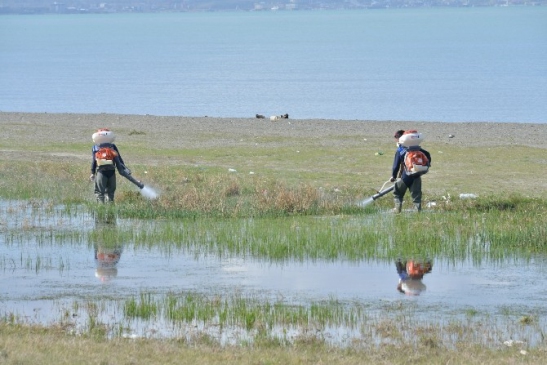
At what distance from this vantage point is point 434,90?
78688 mm

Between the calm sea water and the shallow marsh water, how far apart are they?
130 feet

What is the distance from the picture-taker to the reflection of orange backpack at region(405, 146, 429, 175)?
66.8 ft

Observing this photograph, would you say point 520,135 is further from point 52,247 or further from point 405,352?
point 405,352

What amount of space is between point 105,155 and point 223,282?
634 cm

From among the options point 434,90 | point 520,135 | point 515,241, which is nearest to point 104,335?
point 515,241

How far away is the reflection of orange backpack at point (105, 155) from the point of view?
69.6 feet

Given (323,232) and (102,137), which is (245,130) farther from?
(323,232)

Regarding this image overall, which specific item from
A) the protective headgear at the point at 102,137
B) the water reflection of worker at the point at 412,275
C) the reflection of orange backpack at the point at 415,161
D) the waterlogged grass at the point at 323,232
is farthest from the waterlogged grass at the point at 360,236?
the protective headgear at the point at 102,137

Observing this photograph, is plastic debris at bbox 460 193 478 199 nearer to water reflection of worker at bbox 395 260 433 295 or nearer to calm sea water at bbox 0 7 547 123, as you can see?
water reflection of worker at bbox 395 260 433 295

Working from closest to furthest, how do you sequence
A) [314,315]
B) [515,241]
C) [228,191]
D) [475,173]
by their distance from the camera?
[314,315], [515,241], [228,191], [475,173]

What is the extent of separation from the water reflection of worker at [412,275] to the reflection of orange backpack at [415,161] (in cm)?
360

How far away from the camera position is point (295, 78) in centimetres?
9388

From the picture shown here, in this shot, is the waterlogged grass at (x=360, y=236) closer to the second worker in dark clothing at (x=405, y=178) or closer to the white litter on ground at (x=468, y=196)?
the second worker in dark clothing at (x=405, y=178)

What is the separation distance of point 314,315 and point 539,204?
9.75m
